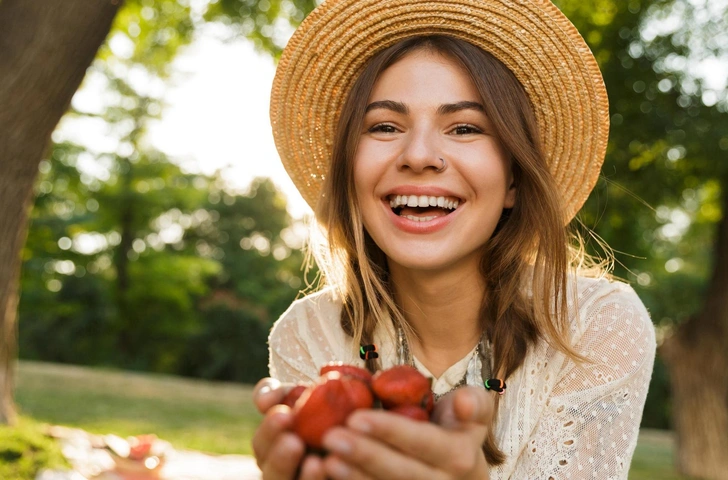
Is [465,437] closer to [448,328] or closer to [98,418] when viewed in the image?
[448,328]

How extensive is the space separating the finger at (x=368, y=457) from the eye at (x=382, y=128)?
4.27 ft

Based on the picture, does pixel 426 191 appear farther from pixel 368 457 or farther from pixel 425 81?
pixel 368 457

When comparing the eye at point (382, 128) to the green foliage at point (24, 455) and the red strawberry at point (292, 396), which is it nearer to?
the red strawberry at point (292, 396)

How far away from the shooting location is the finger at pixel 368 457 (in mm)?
1194

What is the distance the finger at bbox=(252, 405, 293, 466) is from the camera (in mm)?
1288

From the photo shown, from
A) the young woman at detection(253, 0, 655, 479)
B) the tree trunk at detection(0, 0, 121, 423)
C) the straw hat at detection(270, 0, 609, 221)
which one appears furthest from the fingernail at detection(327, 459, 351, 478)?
the tree trunk at detection(0, 0, 121, 423)

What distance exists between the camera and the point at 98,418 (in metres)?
10.4

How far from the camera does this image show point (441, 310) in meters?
2.65

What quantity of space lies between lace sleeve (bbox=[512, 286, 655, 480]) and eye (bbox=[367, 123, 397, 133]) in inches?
36.0

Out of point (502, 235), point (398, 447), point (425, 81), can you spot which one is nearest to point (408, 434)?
point (398, 447)

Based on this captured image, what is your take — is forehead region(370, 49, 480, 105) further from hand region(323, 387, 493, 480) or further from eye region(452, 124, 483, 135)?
hand region(323, 387, 493, 480)

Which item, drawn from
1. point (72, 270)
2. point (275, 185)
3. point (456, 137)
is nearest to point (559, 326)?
point (456, 137)

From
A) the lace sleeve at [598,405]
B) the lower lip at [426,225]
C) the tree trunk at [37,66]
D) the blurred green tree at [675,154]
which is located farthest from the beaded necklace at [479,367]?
the blurred green tree at [675,154]

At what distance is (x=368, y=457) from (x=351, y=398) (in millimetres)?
131
